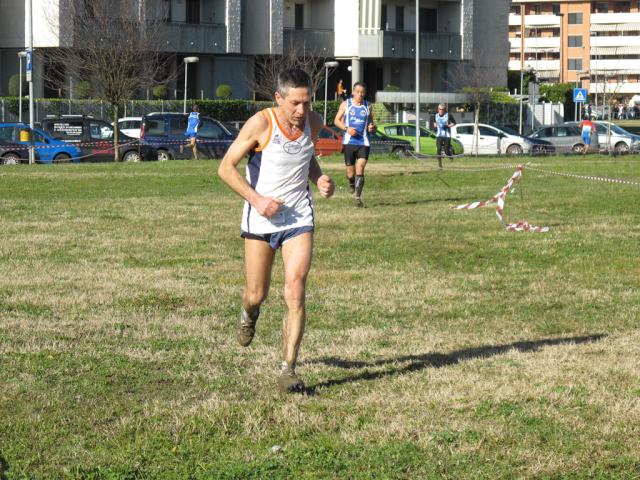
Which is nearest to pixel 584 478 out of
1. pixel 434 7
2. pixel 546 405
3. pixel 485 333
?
pixel 546 405

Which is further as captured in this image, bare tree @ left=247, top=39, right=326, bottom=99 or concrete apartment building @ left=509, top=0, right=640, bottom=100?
concrete apartment building @ left=509, top=0, right=640, bottom=100

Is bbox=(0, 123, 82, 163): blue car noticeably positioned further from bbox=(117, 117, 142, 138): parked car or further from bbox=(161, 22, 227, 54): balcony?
bbox=(161, 22, 227, 54): balcony

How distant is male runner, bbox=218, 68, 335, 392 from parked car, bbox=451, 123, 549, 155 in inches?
1636

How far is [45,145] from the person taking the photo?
123ft

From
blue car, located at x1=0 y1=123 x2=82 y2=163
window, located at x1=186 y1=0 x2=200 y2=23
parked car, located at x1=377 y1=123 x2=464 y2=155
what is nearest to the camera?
blue car, located at x1=0 y1=123 x2=82 y2=163

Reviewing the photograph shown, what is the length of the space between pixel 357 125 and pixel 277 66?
43023 mm

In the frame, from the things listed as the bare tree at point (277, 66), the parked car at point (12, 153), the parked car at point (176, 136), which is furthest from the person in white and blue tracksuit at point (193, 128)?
the bare tree at point (277, 66)

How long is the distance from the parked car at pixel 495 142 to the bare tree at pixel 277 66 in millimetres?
13883

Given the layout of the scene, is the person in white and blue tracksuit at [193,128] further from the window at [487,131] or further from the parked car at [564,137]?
the parked car at [564,137]

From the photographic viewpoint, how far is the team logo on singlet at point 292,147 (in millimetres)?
7738

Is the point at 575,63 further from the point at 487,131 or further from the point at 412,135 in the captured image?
the point at 412,135

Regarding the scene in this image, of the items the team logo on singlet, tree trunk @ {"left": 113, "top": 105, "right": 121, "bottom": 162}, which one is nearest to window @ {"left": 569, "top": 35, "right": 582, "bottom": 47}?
tree trunk @ {"left": 113, "top": 105, "right": 121, "bottom": 162}

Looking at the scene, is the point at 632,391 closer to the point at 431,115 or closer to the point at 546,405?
the point at 546,405

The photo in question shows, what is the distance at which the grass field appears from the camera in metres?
6.28
